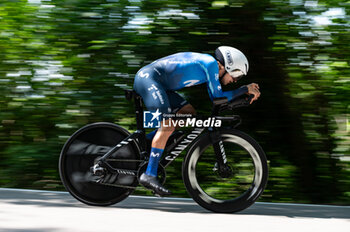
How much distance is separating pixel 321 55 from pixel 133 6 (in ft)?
8.44

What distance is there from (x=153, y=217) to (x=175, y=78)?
4.72ft

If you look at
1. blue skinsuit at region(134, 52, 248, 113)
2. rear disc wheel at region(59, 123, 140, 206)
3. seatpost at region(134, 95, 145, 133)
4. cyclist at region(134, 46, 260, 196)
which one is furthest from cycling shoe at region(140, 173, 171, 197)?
blue skinsuit at region(134, 52, 248, 113)

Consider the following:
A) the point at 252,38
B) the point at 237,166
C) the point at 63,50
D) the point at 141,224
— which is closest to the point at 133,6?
the point at 63,50

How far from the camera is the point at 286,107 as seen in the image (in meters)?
6.57

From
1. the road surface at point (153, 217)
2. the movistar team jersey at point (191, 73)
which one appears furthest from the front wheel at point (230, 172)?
the movistar team jersey at point (191, 73)

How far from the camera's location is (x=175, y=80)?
5113mm

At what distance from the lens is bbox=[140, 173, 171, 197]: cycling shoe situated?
4.90m

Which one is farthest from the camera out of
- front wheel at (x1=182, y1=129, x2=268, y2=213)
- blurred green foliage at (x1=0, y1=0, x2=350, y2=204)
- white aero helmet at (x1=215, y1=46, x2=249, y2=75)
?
blurred green foliage at (x1=0, y1=0, x2=350, y2=204)

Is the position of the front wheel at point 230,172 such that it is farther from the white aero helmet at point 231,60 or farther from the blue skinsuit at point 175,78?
the white aero helmet at point 231,60

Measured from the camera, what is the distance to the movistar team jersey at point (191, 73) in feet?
16.1

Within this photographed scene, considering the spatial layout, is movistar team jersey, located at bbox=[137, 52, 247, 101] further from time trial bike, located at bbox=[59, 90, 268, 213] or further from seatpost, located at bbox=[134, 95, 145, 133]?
seatpost, located at bbox=[134, 95, 145, 133]

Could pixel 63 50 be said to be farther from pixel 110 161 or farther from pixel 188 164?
pixel 188 164

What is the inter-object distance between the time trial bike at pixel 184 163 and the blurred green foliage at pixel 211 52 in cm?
150

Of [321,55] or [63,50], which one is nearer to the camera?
[321,55]
